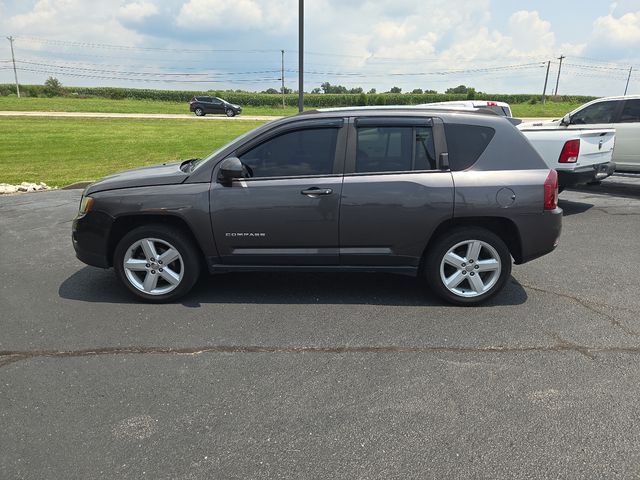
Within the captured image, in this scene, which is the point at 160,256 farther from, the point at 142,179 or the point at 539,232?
the point at 539,232

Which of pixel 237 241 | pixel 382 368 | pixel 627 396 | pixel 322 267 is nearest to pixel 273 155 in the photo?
pixel 237 241

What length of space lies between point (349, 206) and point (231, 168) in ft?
3.44

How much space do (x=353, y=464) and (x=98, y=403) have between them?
63.0 inches

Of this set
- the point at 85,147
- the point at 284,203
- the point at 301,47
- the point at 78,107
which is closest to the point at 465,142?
the point at 284,203

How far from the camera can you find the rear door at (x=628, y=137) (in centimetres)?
916

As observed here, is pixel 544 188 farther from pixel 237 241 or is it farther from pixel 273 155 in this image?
pixel 237 241

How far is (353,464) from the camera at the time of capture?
7.57ft

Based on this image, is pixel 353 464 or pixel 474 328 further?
pixel 474 328

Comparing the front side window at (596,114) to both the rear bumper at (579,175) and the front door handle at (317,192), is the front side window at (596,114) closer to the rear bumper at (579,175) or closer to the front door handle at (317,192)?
the rear bumper at (579,175)

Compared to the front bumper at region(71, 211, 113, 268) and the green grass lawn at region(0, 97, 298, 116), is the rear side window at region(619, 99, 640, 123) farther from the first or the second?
the green grass lawn at region(0, 97, 298, 116)

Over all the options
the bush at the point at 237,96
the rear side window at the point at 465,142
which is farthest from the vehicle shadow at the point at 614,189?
the bush at the point at 237,96

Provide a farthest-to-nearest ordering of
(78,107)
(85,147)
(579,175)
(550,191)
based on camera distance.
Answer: (78,107) → (85,147) → (579,175) → (550,191)

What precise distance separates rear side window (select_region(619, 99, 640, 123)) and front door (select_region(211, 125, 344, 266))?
26.6 ft

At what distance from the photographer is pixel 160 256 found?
419 centimetres
